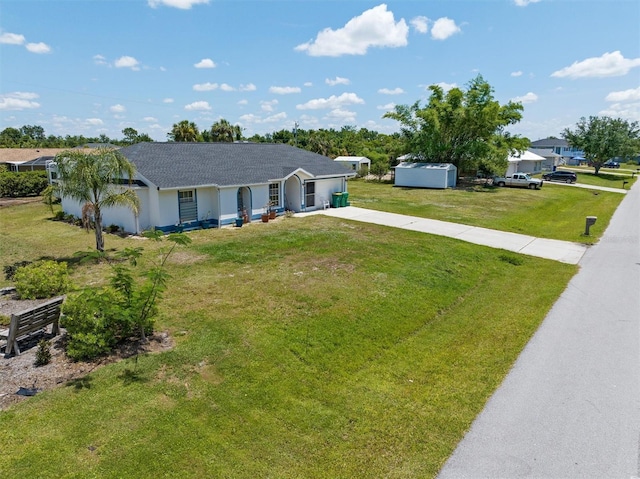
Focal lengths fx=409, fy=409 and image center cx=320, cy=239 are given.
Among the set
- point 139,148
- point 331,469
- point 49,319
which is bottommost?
point 331,469

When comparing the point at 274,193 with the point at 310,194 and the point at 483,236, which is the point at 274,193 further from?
A: the point at 483,236

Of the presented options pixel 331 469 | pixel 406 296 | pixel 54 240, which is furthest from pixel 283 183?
pixel 331 469

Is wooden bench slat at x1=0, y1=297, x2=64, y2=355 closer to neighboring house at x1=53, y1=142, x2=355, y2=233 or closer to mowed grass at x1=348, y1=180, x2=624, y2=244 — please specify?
neighboring house at x1=53, y1=142, x2=355, y2=233

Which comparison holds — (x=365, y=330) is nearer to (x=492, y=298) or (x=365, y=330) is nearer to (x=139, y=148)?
(x=492, y=298)

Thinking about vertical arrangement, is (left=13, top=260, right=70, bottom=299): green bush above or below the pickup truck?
below

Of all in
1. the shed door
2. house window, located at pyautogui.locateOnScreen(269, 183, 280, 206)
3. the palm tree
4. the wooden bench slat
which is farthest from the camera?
→ the shed door

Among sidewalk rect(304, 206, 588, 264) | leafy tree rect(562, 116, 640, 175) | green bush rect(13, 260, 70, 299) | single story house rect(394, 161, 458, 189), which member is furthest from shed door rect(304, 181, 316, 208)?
leafy tree rect(562, 116, 640, 175)

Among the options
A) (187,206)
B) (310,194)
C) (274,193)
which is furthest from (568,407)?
(310,194)
